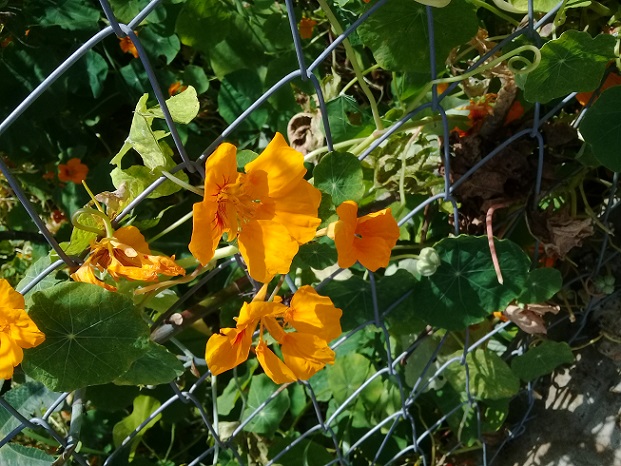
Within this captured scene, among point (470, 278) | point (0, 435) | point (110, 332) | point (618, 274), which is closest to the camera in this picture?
point (110, 332)

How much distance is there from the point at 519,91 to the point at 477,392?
63 cm

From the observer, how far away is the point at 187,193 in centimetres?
148

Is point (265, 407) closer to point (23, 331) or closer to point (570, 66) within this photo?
point (23, 331)

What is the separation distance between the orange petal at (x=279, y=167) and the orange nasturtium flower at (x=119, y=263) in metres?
0.15

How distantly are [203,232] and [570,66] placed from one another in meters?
0.52

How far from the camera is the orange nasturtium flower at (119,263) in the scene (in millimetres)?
692

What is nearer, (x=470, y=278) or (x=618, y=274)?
(x=470, y=278)

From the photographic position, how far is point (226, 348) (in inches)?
29.7

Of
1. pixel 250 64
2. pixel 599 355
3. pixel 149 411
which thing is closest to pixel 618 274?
pixel 599 355

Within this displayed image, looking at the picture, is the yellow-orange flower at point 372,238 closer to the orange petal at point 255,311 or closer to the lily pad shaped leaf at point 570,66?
the orange petal at point 255,311

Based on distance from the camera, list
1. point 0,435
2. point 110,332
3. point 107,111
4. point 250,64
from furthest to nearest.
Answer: point 107,111 → point 250,64 → point 0,435 → point 110,332

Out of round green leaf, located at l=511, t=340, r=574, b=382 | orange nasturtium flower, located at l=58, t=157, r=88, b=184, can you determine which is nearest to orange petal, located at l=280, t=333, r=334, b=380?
round green leaf, located at l=511, t=340, r=574, b=382

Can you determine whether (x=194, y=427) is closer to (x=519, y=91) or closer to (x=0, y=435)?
(x=0, y=435)

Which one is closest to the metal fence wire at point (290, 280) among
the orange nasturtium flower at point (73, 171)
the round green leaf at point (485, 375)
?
the round green leaf at point (485, 375)
